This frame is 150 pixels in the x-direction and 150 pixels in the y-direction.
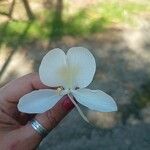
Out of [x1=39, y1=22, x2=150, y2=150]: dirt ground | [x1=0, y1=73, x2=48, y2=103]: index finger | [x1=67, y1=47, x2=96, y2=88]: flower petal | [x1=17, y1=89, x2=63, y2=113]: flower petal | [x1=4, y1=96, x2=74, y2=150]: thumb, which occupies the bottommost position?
[x1=39, y1=22, x2=150, y2=150]: dirt ground

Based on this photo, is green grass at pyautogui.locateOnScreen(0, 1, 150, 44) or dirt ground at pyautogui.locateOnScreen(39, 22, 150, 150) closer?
dirt ground at pyautogui.locateOnScreen(39, 22, 150, 150)

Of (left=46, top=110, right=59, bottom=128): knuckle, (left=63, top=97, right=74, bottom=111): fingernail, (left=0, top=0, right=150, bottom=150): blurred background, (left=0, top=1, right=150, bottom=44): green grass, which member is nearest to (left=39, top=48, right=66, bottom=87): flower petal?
(left=63, top=97, right=74, bottom=111): fingernail

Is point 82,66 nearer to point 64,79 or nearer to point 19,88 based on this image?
point 64,79

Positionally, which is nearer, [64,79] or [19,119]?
[64,79]

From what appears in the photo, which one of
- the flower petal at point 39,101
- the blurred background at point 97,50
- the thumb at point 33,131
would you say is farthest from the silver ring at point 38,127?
the blurred background at point 97,50

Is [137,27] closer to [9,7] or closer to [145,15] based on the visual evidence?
[145,15]

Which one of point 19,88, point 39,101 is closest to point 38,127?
point 19,88

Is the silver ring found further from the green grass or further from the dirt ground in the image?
the green grass
